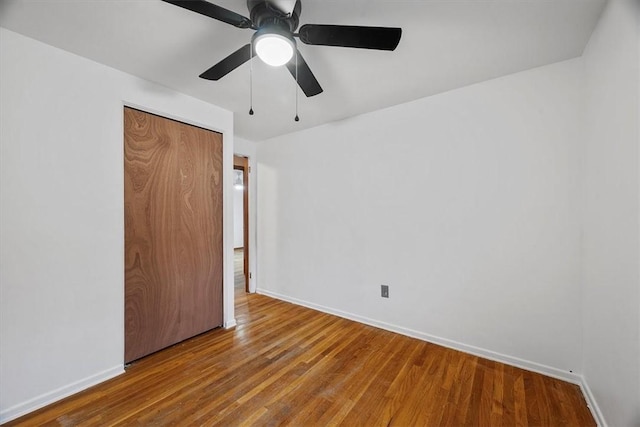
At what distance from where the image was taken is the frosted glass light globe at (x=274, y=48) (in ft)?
4.03

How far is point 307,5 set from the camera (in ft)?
4.40

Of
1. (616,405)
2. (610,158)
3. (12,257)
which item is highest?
(610,158)

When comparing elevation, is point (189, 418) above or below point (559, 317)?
below

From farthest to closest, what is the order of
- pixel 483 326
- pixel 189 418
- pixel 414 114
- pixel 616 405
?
pixel 414 114 → pixel 483 326 → pixel 189 418 → pixel 616 405

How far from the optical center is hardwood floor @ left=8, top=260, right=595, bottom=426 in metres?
1.50

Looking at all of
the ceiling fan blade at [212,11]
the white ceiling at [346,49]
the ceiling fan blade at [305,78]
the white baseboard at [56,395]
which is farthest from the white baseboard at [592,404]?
the white baseboard at [56,395]

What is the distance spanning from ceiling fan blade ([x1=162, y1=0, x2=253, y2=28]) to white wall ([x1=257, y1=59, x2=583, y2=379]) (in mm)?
1795

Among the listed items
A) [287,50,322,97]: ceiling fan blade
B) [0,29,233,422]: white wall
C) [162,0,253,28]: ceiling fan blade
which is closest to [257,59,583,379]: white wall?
[287,50,322,97]: ceiling fan blade

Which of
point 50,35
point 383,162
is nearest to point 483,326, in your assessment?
point 383,162

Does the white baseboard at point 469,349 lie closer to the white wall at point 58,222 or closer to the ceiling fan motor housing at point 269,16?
the white wall at point 58,222

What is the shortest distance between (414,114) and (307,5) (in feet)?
4.95

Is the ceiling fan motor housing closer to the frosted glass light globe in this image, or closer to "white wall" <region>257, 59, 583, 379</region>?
the frosted glass light globe

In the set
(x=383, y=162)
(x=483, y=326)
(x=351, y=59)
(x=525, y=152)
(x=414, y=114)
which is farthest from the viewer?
(x=383, y=162)

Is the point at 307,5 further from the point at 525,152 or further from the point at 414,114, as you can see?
the point at 525,152
